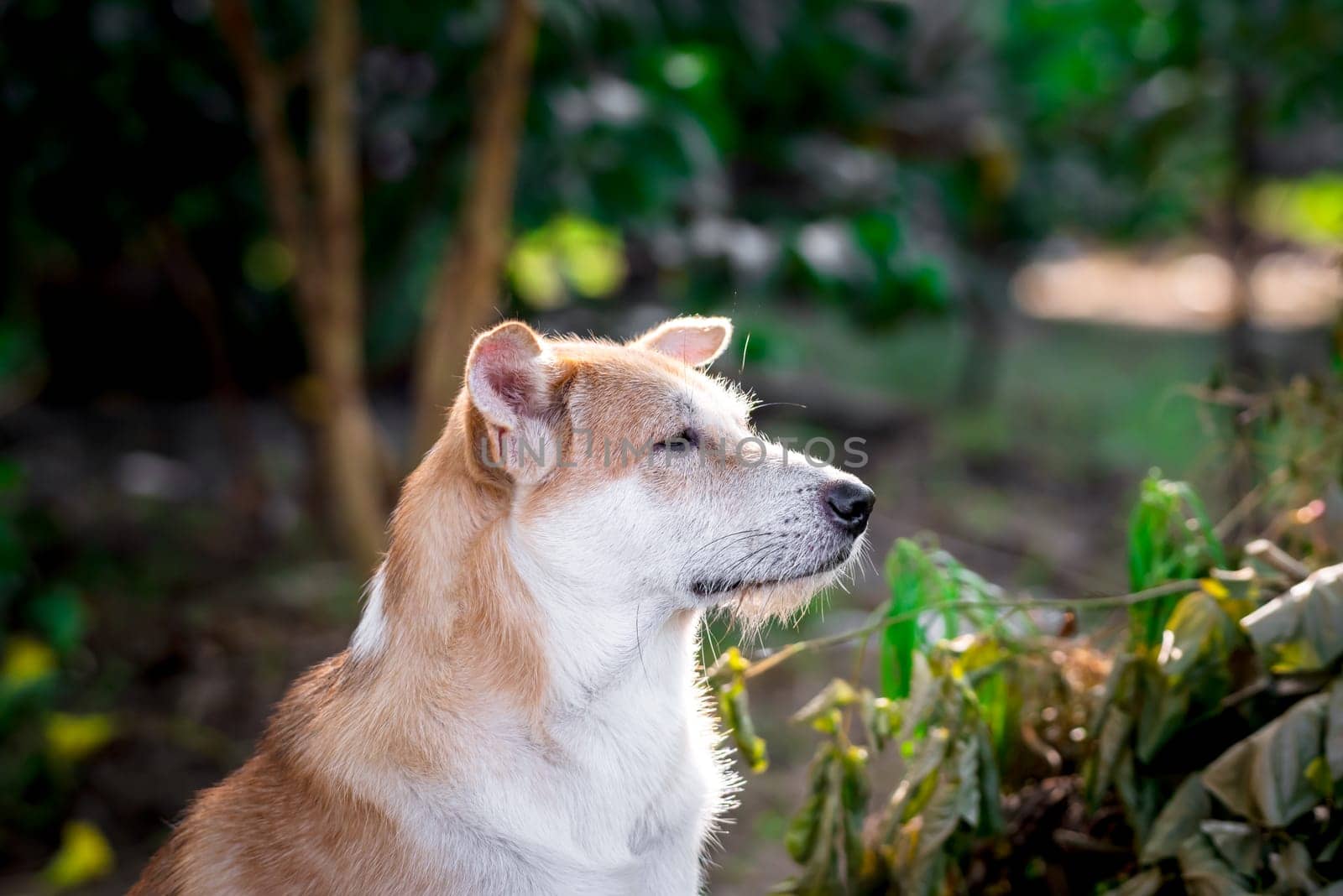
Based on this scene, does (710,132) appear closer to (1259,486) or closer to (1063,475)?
(1259,486)

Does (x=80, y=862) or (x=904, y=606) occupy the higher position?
(x=904, y=606)

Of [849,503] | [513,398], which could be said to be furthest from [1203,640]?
[513,398]

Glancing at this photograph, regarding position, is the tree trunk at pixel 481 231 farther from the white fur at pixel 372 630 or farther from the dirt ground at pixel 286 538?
the white fur at pixel 372 630

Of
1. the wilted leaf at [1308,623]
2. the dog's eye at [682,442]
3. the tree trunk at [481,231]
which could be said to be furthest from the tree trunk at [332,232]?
Result: the wilted leaf at [1308,623]

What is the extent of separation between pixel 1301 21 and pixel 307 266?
18.6ft

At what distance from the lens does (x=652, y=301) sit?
6914 millimetres

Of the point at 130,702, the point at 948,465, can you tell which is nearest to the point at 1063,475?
the point at 948,465

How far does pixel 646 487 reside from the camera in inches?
94.5

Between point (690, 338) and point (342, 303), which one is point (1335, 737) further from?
point (342, 303)

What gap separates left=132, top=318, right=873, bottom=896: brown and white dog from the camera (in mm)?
2172

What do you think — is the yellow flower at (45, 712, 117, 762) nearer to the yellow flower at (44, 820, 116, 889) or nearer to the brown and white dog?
the yellow flower at (44, 820, 116, 889)

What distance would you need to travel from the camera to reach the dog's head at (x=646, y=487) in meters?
2.31

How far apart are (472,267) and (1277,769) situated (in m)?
3.91

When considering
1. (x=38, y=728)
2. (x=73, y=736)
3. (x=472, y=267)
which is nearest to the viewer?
(x=73, y=736)
